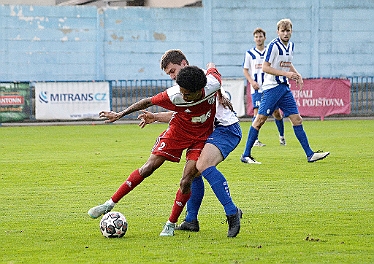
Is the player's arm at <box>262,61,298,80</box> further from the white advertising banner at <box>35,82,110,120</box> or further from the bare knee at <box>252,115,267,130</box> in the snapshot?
the white advertising banner at <box>35,82,110,120</box>

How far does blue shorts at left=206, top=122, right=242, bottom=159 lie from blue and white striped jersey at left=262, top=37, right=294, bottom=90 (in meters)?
5.41

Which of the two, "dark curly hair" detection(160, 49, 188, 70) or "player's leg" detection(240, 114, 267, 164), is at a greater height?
"dark curly hair" detection(160, 49, 188, 70)

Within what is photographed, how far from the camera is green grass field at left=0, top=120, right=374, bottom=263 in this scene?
17.9 ft

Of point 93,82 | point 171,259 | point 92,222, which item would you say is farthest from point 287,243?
point 93,82

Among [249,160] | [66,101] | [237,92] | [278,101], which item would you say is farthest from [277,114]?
[66,101]

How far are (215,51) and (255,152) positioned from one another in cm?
1738

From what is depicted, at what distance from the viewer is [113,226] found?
6.12 meters

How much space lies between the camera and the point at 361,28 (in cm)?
3100

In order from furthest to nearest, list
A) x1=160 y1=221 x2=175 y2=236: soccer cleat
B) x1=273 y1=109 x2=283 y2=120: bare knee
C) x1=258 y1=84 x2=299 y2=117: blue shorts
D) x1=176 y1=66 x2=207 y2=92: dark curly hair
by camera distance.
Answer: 1. x1=273 y1=109 x2=283 y2=120: bare knee
2. x1=258 y1=84 x2=299 y2=117: blue shorts
3. x1=160 y1=221 x2=175 y2=236: soccer cleat
4. x1=176 y1=66 x2=207 y2=92: dark curly hair

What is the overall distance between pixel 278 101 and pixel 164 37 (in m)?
18.8

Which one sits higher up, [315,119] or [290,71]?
[290,71]

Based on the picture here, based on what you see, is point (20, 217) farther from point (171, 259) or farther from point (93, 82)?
point (93, 82)

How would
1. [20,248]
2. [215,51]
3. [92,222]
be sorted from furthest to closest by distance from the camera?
[215,51]
[92,222]
[20,248]

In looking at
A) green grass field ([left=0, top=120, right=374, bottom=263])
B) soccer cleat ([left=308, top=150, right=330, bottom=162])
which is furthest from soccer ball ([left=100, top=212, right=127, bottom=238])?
soccer cleat ([left=308, top=150, right=330, bottom=162])
